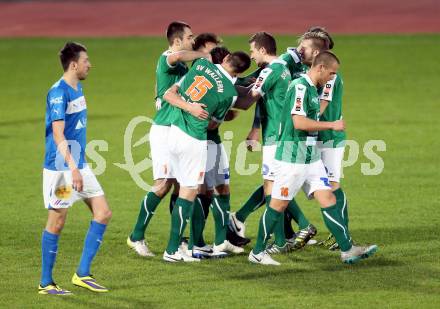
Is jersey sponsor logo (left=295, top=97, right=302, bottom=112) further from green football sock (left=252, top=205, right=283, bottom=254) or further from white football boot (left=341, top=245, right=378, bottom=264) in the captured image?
white football boot (left=341, top=245, right=378, bottom=264)

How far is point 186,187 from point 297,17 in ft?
98.6

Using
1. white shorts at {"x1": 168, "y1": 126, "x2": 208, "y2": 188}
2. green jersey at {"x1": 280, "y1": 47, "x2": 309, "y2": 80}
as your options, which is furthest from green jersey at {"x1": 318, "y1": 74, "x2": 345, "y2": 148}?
white shorts at {"x1": 168, "y1": 126, "x2": 208, "y2": 188}

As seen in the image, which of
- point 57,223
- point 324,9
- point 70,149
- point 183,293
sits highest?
point 324,9

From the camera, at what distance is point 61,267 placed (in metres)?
9.77

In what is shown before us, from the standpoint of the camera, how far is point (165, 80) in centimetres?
1033

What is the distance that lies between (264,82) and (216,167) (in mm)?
1013

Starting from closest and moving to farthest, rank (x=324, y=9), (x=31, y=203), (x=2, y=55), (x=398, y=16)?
1. (x=31, y=203)
2. (x=2, y=55)
3. (x=398, y=16)
4. (x=324, y=9)

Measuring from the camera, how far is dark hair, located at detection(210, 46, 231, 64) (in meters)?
10.3

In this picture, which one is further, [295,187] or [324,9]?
[324,9]

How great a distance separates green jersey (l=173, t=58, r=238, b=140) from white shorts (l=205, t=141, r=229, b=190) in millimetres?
524

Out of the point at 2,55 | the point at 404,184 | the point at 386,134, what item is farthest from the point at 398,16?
the point at 404,184

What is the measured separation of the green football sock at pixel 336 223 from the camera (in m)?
9.64

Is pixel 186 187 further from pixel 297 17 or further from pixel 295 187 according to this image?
pixel 297 17

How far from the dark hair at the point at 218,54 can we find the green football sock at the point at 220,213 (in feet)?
4.52
